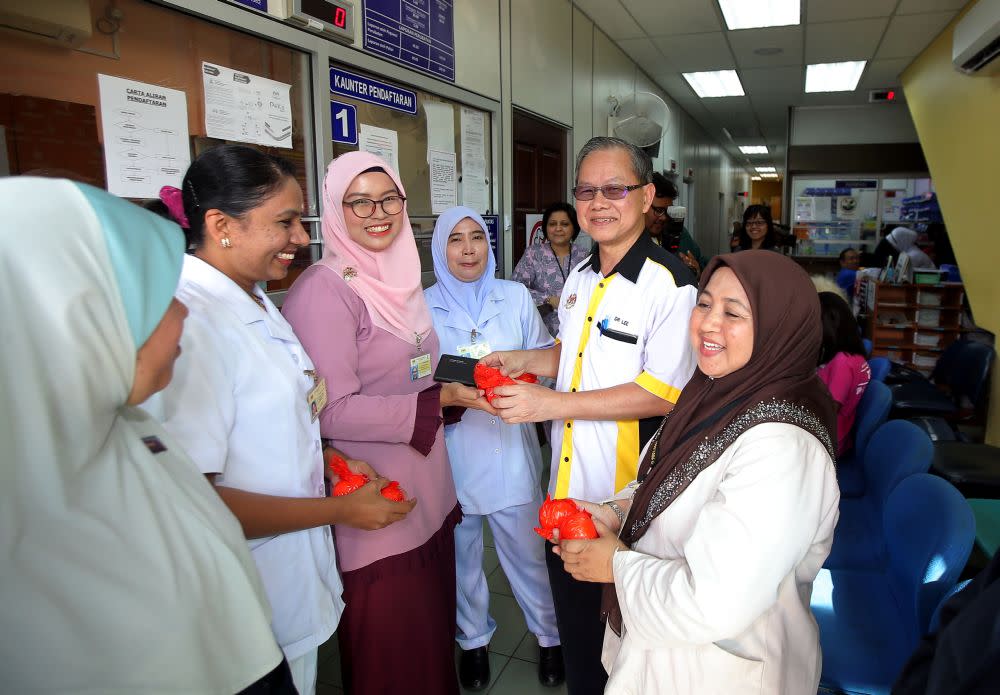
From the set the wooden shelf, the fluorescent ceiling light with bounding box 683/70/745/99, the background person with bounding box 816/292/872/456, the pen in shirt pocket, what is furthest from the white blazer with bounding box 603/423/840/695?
the fluorescent ceiling light with bounding box 683/70/745/99

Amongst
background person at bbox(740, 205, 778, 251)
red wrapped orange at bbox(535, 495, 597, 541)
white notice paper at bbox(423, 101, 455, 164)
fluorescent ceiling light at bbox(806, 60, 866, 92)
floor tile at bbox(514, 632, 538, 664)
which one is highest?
fluorescent ceiling light at bbox(806, 60, 866, 92)

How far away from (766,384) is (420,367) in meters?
0.96

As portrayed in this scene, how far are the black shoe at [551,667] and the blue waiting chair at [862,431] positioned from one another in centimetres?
137

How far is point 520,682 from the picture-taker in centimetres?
217

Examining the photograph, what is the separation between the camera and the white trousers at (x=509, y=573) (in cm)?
218

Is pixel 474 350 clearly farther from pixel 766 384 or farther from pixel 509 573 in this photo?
pixel 766 384

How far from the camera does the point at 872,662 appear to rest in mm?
1601

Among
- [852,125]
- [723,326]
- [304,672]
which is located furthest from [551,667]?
[852,125]

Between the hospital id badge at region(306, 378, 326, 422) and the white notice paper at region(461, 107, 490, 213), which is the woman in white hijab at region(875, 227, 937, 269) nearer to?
the white notice paper at region(461, 107, 490, 213)

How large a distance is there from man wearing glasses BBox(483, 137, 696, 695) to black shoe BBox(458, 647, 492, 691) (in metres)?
0.44

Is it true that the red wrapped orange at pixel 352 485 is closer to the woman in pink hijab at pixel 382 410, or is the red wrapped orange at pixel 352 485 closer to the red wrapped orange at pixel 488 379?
the woman in pink hijab at pixel 382 410

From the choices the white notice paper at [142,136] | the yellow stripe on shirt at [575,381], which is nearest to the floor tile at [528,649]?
the yellow stripe on shirt at [575,381]

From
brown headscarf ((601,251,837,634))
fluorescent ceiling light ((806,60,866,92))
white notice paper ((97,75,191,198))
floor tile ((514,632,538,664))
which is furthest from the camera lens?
fluorescent ceiling light ((806,60,866,92))

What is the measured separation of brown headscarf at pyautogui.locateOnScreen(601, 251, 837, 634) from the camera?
1106 millimetres
